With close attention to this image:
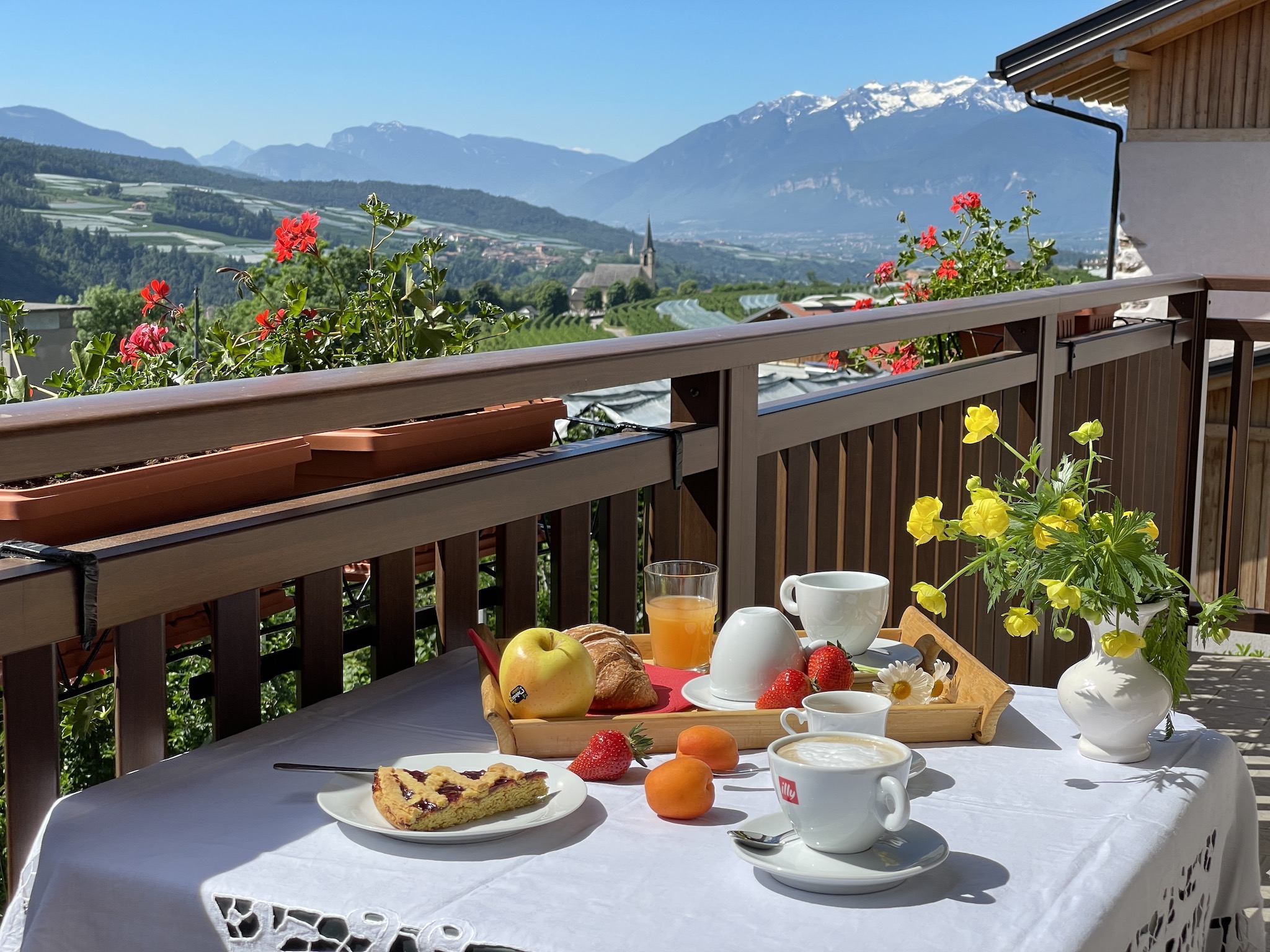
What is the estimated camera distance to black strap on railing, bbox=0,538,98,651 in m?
1.14

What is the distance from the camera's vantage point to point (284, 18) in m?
142

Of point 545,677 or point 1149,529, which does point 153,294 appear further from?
point 1149,529

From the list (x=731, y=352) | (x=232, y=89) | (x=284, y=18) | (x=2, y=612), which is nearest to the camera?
(x=2, y=612)

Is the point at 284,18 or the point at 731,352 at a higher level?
the point at 284,18

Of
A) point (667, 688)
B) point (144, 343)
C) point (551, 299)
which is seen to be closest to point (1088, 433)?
point (667, 688)

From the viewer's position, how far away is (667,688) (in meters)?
1.45

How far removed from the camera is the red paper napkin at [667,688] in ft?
4.49

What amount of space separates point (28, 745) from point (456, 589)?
0.60 metres

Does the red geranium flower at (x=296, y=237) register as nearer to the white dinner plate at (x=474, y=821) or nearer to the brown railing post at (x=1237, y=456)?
the white dinner plate at (x=474, y=821)

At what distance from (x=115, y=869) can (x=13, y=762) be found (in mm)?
258

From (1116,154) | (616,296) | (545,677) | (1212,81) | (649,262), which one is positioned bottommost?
(545,677)

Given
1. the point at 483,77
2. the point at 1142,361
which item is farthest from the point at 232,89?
the point at 1142,361

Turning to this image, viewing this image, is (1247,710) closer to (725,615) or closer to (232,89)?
(725,615)

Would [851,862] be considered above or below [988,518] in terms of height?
below
